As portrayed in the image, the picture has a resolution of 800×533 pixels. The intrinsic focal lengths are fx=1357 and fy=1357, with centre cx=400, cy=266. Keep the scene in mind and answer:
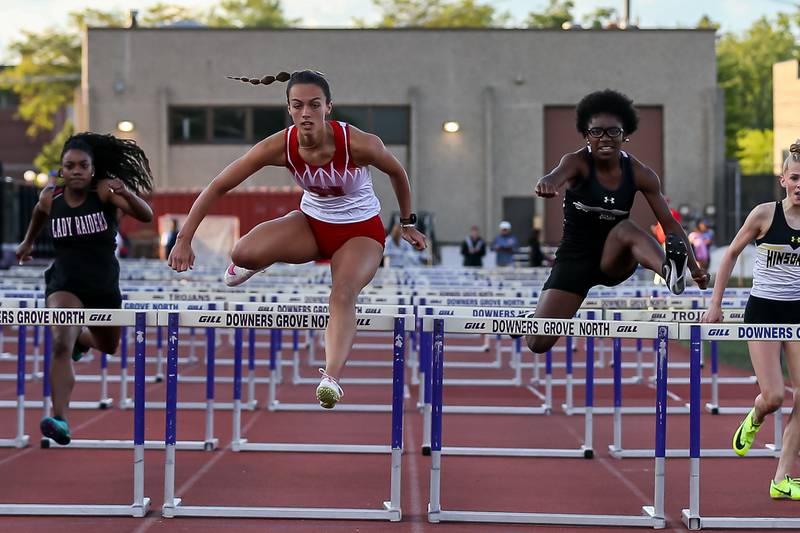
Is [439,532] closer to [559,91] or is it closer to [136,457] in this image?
[136,457]

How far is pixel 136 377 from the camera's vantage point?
7.77 meters

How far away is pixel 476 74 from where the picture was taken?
42875 mm

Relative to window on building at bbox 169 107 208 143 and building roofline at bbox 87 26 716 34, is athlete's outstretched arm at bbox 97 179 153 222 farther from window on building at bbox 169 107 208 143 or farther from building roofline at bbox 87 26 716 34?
window on building at bbox 169 107 208 143

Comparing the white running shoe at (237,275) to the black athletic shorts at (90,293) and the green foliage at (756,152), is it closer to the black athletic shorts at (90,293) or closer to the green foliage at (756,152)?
the black athletic shorts at (90,293)

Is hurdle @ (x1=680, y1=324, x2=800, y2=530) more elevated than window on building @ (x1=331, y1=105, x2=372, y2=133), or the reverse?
window on building @ (x1=331, y1=105, x2=372, y2=133)

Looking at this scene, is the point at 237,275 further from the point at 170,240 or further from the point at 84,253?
the point at 170,240

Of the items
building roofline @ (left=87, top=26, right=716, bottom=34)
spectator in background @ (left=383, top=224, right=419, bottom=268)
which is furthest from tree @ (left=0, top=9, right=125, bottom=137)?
spectator in background @ (left=383, top=224, right=419, bottom=268)

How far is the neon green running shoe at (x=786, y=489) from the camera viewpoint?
8.20 meters

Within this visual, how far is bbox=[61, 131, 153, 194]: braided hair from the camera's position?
9430 mm

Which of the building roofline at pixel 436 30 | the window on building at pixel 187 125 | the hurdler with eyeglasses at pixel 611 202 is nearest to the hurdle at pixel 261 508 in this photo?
the hurdler with eyeglasses at pixel 611 202

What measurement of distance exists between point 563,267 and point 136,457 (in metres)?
2.90

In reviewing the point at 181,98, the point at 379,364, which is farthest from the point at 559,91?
the point at 379,364

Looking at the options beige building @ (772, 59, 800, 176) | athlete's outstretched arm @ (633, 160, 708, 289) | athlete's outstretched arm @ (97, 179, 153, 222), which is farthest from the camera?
beige building @ (772, 59, 800, 176)

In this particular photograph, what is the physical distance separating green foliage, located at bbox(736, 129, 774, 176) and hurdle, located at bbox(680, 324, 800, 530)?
86.7m
